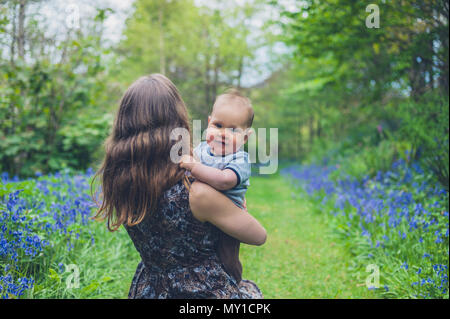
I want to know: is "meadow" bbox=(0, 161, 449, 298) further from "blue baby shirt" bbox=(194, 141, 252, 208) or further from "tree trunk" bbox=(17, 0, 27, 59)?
"tree trunk" bbox=(17, 0, 27, 59)

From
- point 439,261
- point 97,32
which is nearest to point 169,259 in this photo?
point 439,261

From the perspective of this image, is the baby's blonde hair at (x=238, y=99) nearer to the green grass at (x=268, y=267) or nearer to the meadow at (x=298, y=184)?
the meadow at (x=298, y=184)

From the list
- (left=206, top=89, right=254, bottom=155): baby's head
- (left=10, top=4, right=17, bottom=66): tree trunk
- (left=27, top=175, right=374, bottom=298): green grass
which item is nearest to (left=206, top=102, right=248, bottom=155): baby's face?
(left=206, top=89, right=254, bottom=155): baby's head

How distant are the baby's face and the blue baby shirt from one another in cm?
4

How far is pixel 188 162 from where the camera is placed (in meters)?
1.25

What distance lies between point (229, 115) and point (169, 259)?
72cm

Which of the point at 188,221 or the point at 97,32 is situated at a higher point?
the point at 97,32

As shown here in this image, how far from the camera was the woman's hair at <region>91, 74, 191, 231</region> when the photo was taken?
1.30 metres

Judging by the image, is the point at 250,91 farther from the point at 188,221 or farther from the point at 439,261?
the point at 188,221

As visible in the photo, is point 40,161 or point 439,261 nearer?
point 439,261

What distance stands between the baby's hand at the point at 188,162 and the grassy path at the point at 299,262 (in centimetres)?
225

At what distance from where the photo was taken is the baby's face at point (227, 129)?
1.36m

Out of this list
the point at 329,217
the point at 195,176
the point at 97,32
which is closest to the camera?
the point at 195,176

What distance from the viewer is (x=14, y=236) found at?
7.22ft
